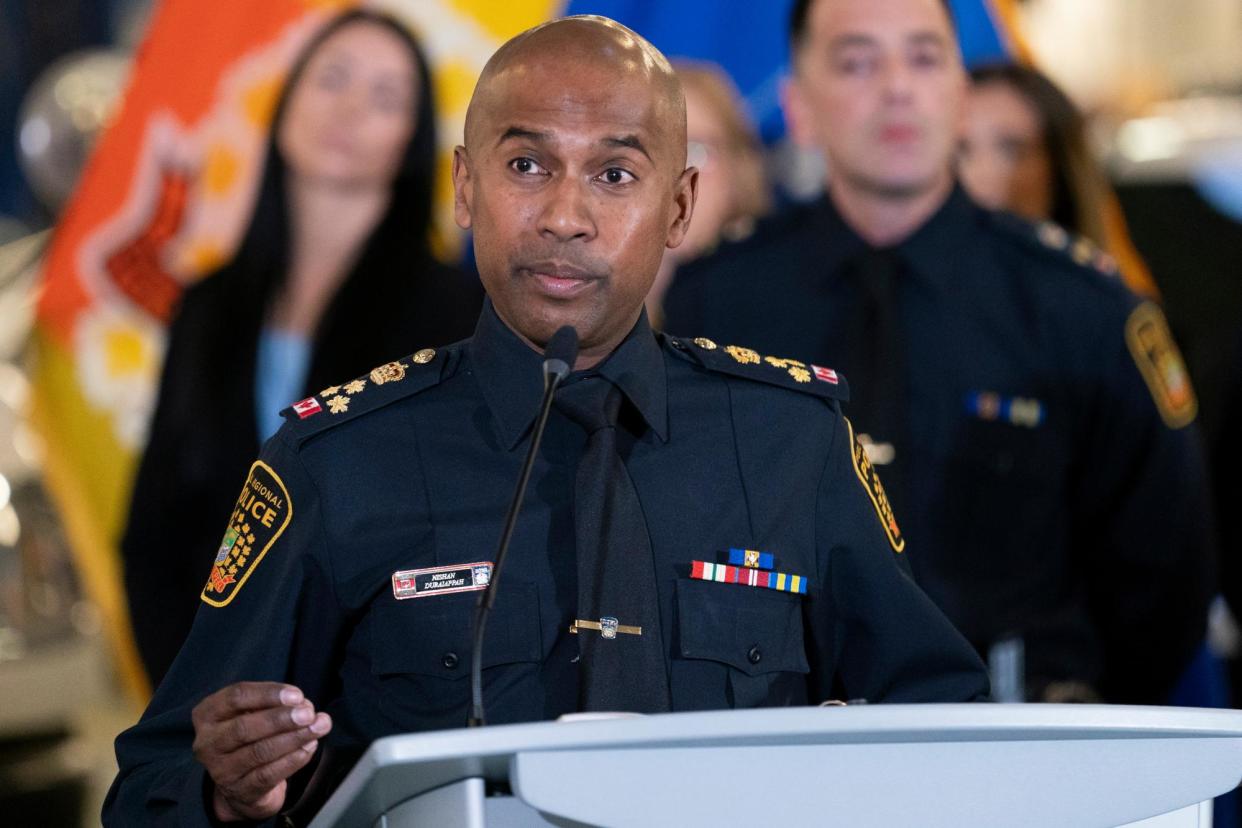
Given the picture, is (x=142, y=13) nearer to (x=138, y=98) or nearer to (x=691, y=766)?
(x=138, y=98)

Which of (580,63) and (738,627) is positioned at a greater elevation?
(580,63)

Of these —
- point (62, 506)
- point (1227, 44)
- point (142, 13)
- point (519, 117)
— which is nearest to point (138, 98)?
point (142, 13)

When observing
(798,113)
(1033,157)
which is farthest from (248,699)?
(1033,157)

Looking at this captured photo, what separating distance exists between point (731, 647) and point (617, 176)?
0.48 meters

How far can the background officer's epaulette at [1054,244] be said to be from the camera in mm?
3227

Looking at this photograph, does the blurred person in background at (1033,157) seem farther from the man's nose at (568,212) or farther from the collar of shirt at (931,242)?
the man's nose at (568,212)

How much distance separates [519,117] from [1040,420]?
163 cm

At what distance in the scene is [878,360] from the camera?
3148 mm

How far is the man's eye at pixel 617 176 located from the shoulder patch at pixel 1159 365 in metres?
1.64

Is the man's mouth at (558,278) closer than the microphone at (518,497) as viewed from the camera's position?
No

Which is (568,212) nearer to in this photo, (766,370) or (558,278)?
(558,278)

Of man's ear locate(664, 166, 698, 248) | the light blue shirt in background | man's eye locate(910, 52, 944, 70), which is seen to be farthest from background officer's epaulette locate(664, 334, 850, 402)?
the light blue shirt in background

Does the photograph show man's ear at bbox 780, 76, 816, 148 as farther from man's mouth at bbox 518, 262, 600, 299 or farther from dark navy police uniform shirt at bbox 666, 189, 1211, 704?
man's mouth at bbox 518, 262, 600, 299

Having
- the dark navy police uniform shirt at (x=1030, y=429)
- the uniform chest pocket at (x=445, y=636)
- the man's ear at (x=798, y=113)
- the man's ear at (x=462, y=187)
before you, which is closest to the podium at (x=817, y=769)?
the uniform chest pocket at (x=445, y=636)
